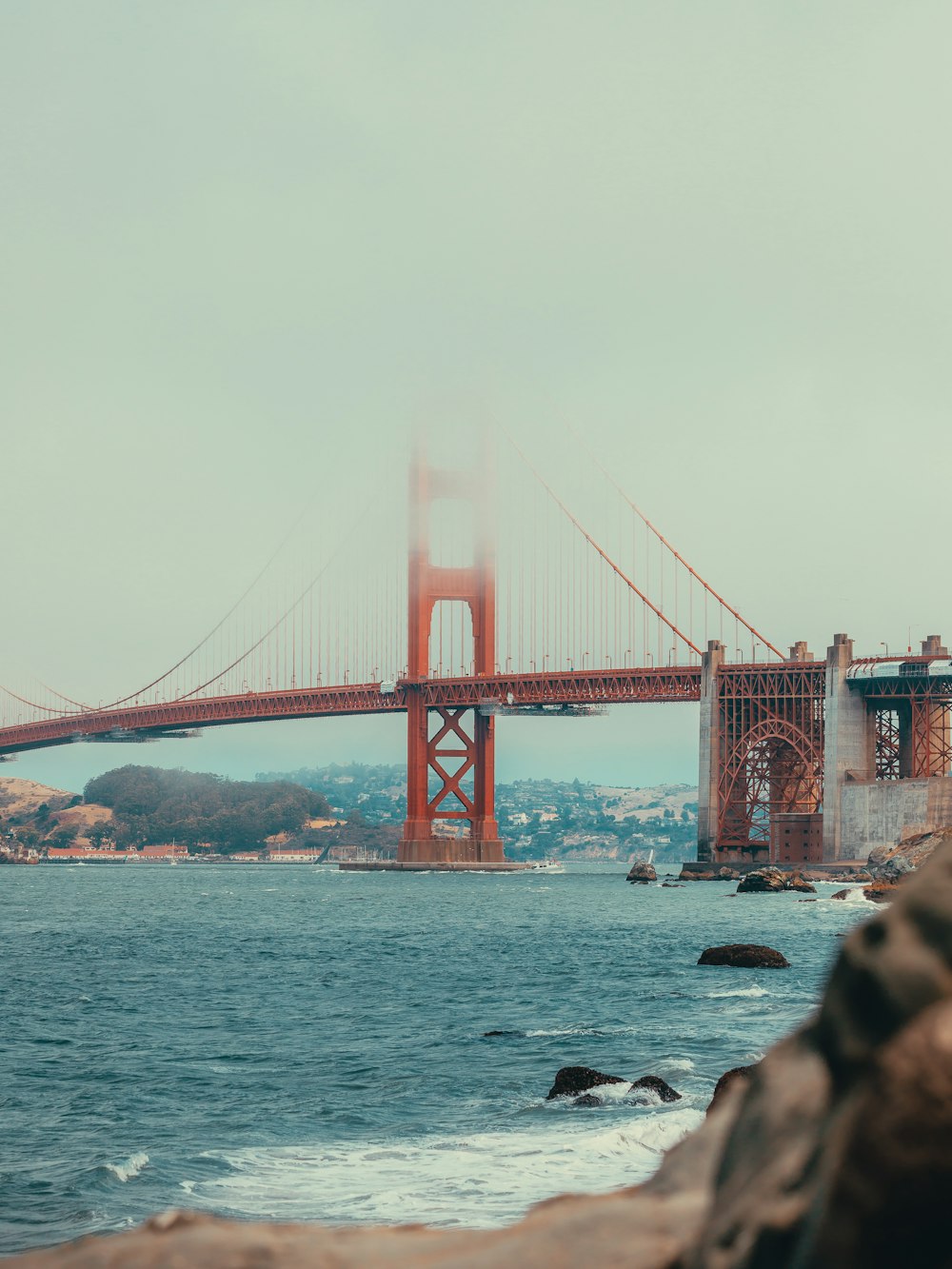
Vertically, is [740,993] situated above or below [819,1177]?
below

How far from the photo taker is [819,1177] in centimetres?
293

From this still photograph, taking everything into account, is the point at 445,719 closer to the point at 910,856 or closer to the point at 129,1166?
the point at 910,856

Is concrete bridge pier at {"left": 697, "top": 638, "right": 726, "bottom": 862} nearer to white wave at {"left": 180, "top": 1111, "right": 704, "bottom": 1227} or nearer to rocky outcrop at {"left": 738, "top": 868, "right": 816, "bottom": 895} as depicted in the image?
rocky outcrop at {"left": 738, "top": 868, "right": 816, "bottom": 895}

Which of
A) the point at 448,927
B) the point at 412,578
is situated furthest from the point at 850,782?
the point at 448,927

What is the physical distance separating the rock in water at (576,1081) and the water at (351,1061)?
33cm

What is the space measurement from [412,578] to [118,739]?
2070cm

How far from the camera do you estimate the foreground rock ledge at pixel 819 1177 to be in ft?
9.06

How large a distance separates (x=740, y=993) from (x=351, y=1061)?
950cm

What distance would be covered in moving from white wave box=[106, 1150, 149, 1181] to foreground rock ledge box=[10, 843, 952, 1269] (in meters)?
10.4

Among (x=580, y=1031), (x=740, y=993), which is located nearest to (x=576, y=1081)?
(x=580, y=1031)

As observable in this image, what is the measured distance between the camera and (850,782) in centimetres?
8744

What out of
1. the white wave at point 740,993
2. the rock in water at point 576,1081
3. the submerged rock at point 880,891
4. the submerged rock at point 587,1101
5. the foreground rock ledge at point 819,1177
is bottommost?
the submerged rock at point 880,891

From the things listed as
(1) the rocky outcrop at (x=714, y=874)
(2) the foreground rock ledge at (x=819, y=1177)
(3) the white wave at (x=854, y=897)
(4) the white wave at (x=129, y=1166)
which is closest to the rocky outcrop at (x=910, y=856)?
(3) the white wave at (x=854, y=897)

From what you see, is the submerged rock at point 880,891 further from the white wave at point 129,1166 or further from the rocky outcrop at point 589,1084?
the white wave at point 129,1166
